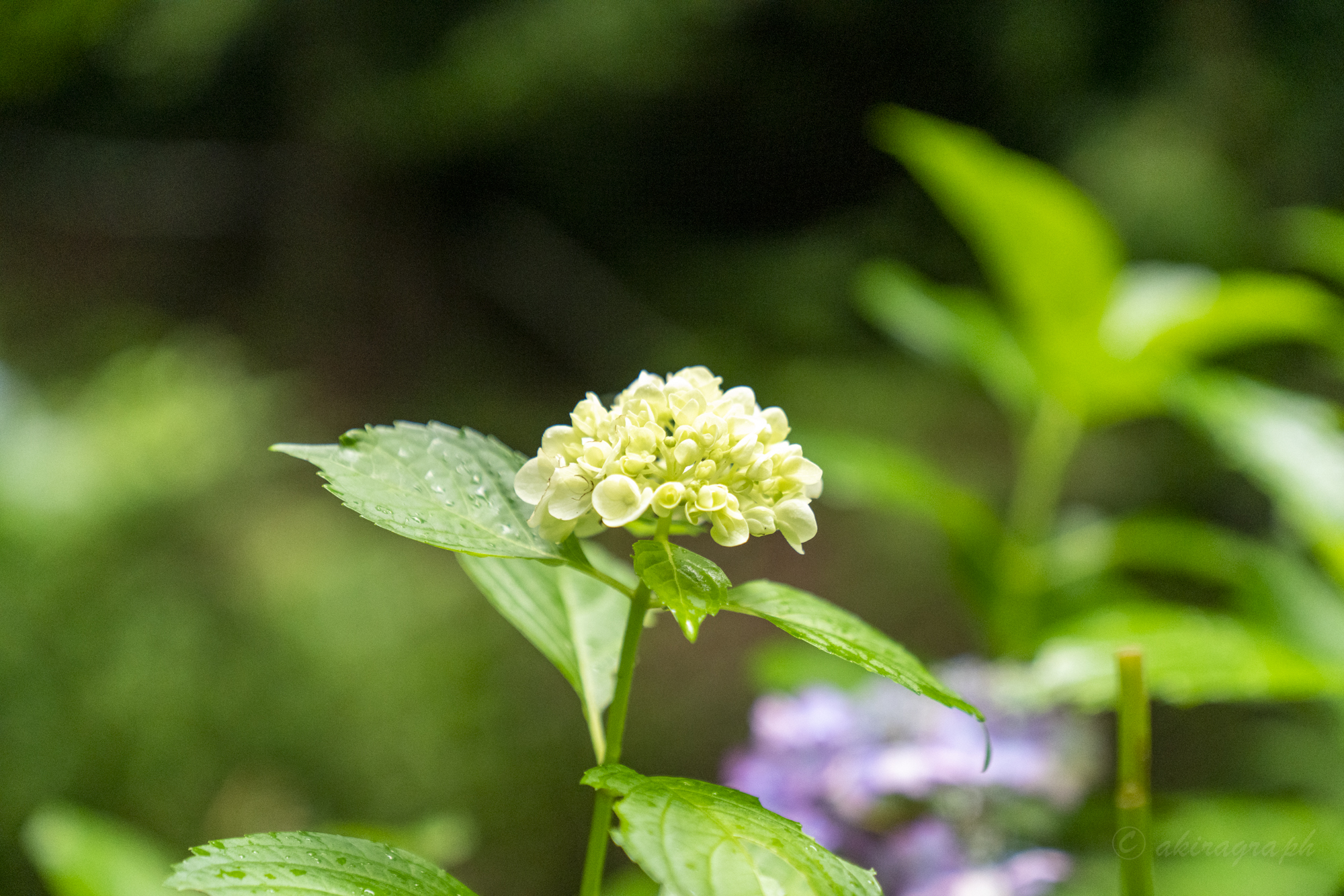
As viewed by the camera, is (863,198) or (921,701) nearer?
(921,701)

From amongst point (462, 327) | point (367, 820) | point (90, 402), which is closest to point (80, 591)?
point (90, 402)

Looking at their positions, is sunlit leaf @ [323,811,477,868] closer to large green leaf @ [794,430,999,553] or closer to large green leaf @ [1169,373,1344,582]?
large green leaf @ [794,430,999,553]

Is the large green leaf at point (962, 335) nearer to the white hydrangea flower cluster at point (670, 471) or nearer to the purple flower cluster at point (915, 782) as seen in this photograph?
the purple flower cluster at point (915, 782)

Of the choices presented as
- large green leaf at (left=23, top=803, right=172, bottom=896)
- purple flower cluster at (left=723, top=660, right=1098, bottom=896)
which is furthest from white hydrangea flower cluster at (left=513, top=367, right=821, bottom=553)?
large green leaf at (left=23, top=803, right=172, bottom=896)

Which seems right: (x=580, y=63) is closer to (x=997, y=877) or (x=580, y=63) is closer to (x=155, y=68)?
(x=155, y=68)

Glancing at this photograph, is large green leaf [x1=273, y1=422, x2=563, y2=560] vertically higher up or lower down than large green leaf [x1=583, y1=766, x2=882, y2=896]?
higher up

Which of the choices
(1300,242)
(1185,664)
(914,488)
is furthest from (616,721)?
(1300,242)
